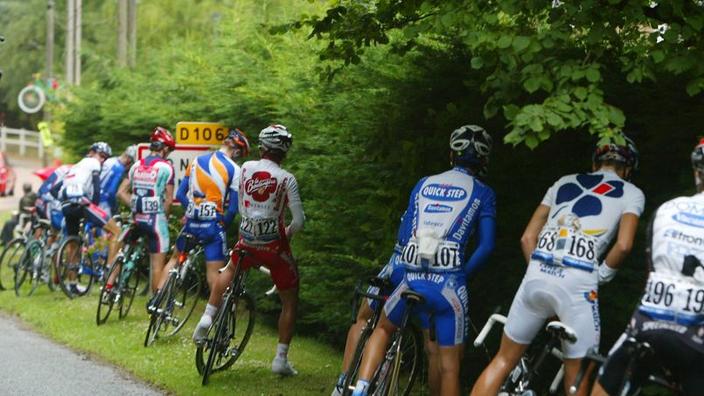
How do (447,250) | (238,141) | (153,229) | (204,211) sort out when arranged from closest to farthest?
(447,250), (238,141), (204,211), (153,229)

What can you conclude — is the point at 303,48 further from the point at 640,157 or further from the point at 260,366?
the point at 640,157

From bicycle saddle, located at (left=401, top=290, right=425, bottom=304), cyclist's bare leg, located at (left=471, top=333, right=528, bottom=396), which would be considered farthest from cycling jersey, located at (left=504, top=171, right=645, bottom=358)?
bicycle saddle, located at (left=401, top=290, right=425, bottom=304)

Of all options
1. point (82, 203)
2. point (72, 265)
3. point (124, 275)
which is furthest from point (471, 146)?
point (72, 265)

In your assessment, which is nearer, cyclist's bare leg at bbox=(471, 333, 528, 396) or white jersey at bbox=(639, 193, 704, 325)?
white jersey at bbox=(639, 193, 704, 325)

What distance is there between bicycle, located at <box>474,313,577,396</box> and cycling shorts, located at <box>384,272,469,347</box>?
19.3 inches

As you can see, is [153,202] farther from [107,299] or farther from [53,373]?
[53,373]

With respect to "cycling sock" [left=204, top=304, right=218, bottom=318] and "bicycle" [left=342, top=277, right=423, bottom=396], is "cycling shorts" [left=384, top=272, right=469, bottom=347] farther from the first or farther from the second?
"cycling sock" [left=204, top=304, right=218, bottom=318]

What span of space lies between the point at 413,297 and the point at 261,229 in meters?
3.09

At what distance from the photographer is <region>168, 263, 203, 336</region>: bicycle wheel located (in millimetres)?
13641

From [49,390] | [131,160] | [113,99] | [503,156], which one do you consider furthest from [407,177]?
[113,99]

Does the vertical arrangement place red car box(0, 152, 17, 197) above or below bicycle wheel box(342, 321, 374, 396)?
below

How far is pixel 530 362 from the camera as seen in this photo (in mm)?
8117

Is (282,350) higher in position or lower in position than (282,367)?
higher

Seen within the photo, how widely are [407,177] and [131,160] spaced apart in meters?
9.04
